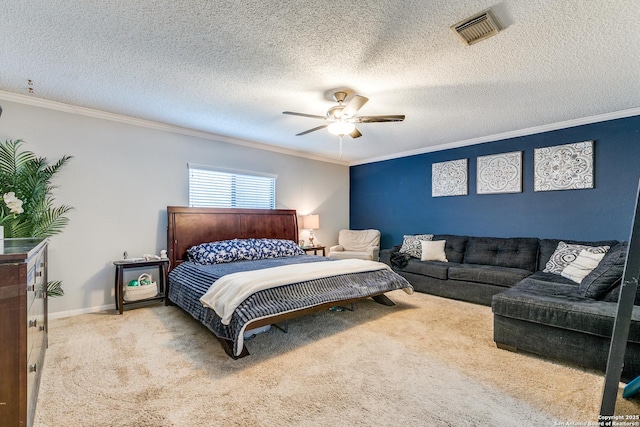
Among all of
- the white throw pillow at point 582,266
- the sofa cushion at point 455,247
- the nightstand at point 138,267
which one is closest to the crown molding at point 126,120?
the nightstand at point 138,267

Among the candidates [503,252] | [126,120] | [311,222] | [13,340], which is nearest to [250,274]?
[13,340]

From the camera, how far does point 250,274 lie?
291 centimetres

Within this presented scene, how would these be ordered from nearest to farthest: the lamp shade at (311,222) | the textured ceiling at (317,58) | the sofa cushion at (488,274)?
the textured ceiling at (317,58)
the sofa cushion at (488,274)
the lamp shade at (311,222)

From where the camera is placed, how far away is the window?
4590 mm

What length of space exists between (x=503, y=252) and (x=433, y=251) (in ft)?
3.25

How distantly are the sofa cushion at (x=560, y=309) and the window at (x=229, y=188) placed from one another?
394 cm

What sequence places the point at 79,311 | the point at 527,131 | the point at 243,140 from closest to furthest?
1. the point at 79,311
2. the point at 527,131
3. the point at 243,140

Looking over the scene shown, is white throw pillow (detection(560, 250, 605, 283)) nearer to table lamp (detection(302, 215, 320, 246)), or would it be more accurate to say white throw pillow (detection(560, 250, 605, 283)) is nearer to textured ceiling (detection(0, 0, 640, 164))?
textured ceiling (detection(0, 0, 640, 164))

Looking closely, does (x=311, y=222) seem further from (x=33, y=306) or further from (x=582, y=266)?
(x=33, y=306)

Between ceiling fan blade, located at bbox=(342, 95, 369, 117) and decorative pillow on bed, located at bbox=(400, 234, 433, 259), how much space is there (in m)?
2.88

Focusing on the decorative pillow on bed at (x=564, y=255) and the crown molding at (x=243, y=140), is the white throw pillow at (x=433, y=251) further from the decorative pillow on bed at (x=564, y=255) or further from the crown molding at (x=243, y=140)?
the crown molding at (x=243, y=140)

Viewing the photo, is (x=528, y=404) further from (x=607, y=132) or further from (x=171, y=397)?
(x=607, y=132)

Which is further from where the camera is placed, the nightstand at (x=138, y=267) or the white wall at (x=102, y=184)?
the nightstand at (x=138, y=267)

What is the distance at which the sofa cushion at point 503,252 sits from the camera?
418 centimetres
